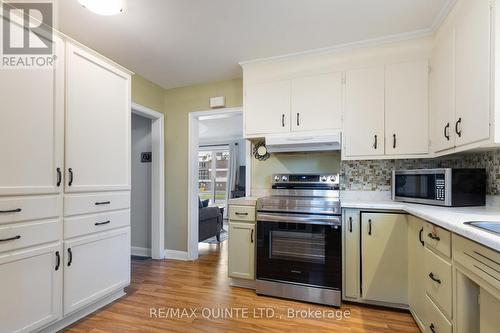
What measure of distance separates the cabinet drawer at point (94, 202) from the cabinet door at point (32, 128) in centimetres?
16

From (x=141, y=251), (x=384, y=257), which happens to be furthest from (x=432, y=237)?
(x=141, y=251)

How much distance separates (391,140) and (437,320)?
1479mm

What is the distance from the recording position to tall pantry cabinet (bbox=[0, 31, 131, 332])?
1.56 meters

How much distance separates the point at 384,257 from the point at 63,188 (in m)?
2.57

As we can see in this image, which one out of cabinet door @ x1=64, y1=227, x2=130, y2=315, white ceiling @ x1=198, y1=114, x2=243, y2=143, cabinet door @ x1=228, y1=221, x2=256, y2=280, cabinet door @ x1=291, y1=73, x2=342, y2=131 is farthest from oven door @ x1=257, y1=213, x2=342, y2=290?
white ceiling @ x1=198, y1=114, x2=243, y2=143

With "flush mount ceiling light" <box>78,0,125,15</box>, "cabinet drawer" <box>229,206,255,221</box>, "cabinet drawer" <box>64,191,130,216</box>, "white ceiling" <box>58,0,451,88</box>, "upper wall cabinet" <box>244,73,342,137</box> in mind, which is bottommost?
"cabinet drawer" <box>229,206,255,221</box>

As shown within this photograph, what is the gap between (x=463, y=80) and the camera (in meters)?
1.75

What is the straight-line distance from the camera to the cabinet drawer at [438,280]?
141cm

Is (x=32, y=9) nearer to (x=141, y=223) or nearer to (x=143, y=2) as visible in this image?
(x=143, y=2)

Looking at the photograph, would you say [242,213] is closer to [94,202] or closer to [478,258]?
[94,202]

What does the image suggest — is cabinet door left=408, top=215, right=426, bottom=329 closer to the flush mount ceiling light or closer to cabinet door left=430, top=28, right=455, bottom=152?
cabinet door left=430, top=28, right=455, bottom=152

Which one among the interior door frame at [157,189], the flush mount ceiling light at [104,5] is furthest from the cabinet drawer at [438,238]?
the interior door frame at [157,189]

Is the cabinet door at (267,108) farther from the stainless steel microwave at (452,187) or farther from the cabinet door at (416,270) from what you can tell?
the cabinet door at (416,270)

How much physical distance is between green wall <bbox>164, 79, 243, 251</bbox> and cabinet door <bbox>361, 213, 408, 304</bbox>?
234cm
